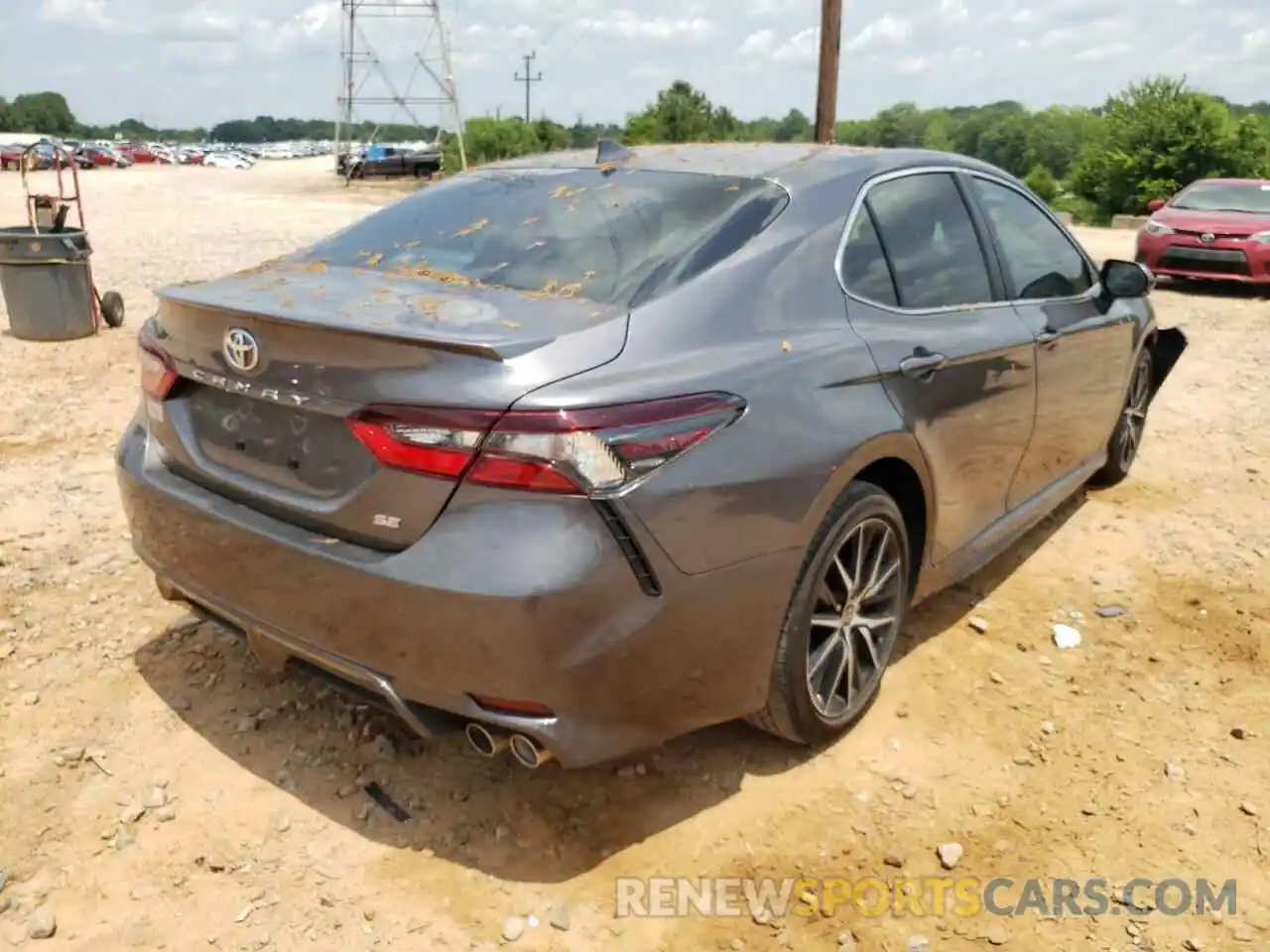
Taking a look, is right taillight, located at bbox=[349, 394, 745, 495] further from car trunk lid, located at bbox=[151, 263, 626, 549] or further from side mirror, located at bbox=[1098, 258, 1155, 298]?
side mirror, located at bbox=[1098, 258, 1155, 298]

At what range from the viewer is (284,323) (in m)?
2.48

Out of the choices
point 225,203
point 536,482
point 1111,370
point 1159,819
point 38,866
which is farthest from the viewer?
point 225,203

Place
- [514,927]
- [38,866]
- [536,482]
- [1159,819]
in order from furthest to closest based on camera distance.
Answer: [1159,819]
[38,866]
[514,927]
[536,482]

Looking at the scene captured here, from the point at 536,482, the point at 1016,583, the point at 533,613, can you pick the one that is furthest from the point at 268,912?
the point at 1016,583

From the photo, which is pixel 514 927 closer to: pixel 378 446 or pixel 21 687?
pixel 378 446

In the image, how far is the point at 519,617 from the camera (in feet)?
7.24

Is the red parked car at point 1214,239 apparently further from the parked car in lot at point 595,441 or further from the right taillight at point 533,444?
the right taillight at point 533,444

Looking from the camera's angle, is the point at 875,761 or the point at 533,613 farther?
the point at 875,761

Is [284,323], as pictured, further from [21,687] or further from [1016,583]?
[1016,583]

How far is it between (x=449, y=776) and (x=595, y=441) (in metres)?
1.26

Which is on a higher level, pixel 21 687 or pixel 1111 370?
pixel 1111 370

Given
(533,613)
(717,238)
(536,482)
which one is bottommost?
(533,613)

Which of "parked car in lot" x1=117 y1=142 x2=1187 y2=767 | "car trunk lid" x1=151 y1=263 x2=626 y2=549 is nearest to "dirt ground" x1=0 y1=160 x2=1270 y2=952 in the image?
"parked car in lot" x1=117 y1=142 x2=1187 y2=767

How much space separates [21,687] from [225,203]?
31.0 meters
